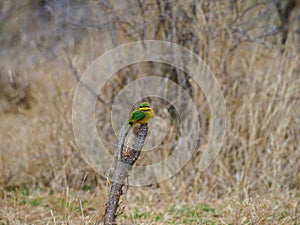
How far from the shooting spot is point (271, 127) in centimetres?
450

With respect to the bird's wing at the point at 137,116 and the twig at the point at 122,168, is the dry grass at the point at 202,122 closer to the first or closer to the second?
the twig at the point at 122,168

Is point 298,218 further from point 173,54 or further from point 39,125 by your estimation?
point 39,125

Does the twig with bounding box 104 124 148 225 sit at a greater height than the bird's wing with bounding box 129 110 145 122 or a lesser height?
lesser

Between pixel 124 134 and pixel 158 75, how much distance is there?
240 cm

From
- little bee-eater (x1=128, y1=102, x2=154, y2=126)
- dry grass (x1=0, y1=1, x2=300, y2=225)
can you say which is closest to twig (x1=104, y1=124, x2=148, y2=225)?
little bee-eater (x1=128, y1=102, x2=154, y2=126)

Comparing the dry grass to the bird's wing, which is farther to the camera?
the dry grass

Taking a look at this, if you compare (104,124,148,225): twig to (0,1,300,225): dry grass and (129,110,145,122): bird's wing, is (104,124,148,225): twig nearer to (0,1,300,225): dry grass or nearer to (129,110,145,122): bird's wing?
(129,110,145,122): bird's wing

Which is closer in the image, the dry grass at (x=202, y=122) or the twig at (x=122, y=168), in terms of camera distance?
the twig at (x=122, y=168)

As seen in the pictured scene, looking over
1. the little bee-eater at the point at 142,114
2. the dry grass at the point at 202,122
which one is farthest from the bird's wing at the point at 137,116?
the dry grass at the point at 202,122

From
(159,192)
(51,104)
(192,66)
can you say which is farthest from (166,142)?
(51,104)

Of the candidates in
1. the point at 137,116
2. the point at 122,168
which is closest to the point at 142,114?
the point at 137,116

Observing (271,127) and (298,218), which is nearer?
(298,218)

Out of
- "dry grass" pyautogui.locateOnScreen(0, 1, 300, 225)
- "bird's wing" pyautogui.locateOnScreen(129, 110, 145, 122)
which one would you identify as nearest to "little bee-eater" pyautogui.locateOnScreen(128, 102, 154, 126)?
"bird's wing" pyautogui.locateOnScreen(129, 110, 145, 122)

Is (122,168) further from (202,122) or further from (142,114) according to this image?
(202,122)
